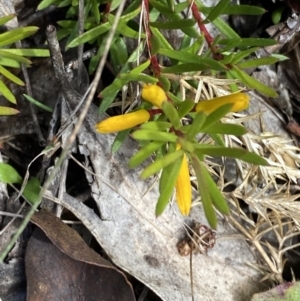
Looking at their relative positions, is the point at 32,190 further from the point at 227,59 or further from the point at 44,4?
the point at 227,59

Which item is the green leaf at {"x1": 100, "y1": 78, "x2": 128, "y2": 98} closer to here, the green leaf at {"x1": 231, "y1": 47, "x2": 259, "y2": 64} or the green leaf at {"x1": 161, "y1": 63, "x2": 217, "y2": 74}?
the green leaf at {"x1": 161, "y1": 63, "x2": 217, "y2": 74}

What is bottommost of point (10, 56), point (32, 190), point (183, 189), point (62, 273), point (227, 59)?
point (62, 273)

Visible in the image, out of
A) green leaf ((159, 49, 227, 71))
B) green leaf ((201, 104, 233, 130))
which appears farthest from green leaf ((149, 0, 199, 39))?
green leaf ((201, 104, 233, 130))

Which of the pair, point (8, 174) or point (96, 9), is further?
point (8, 174)

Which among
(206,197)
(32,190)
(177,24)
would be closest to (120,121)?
(206,197)

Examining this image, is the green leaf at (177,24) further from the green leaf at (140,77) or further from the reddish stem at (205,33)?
the green leaf at (140,77)

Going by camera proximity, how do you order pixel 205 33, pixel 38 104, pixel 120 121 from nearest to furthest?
pixel 120 121 < pixel 205 33 < pixel 38 104

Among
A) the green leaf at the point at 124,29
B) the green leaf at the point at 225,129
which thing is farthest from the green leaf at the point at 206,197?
the green leaf at the point at 124,29
